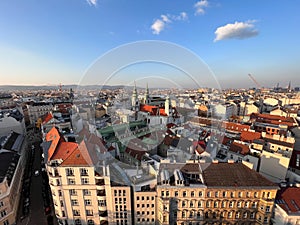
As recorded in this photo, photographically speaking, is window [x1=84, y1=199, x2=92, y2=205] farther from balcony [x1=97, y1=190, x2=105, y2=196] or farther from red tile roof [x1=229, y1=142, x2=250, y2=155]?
red tile roof [x1=229, y1=142, x2=250, y2=155]

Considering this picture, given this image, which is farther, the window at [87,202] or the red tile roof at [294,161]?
the red tile roof at [294,161]

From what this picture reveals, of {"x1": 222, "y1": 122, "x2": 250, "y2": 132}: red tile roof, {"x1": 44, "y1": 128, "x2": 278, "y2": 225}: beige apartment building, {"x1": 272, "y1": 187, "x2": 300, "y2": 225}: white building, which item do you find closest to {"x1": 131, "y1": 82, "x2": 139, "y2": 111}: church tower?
{"x1": 222, "y1": 122, "x2": 250, "y2": 132}: red tile roof

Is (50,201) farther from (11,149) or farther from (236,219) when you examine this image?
(236,219)

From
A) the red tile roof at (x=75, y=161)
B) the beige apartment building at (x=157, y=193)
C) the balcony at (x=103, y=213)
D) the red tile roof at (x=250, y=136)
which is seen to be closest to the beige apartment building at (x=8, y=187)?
the beige apartment building at (x=157, y=193)

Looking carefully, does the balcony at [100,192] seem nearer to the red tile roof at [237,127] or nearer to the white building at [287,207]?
the white building at [287,207]

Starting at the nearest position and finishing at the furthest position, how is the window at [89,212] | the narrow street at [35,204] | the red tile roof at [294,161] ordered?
the window at [89,212], the narrow street at [35,204], the red tile roof at [294,161]

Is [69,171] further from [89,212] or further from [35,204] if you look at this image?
[35,204]

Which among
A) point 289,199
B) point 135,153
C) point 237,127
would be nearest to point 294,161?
point 289,199

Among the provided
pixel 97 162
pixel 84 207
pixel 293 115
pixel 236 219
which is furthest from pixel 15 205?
pixel 293 115
